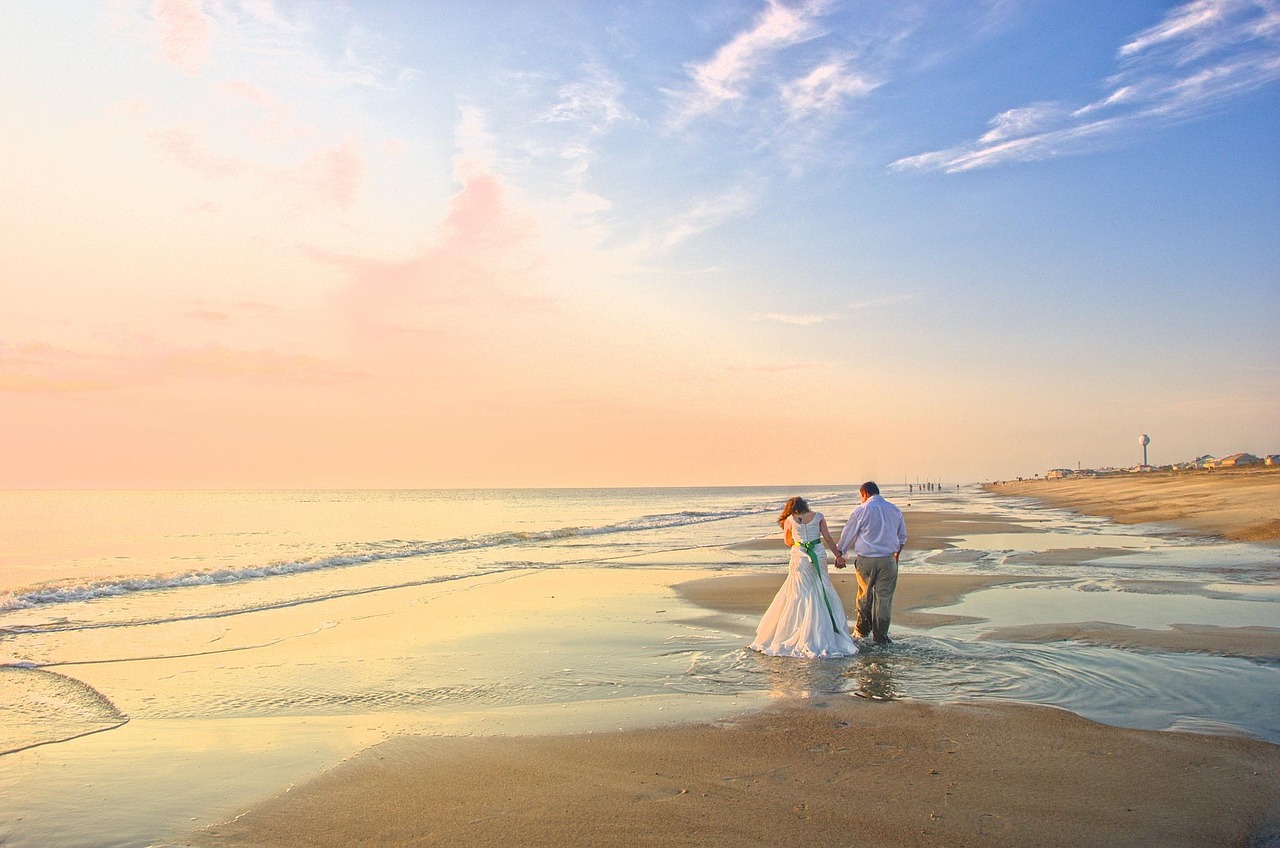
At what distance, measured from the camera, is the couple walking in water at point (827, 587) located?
1017 cm

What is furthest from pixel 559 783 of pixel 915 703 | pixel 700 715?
pixel 915 703

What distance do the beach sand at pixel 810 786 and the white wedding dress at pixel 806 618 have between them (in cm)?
252

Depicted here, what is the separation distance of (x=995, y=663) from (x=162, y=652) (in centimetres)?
1201

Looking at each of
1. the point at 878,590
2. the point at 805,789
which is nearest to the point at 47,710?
the point at 805,789

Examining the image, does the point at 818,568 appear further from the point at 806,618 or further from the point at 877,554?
the point at 877,554

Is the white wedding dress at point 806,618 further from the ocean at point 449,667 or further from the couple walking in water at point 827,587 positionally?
the ocean at point 449,667

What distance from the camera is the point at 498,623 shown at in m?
13.6

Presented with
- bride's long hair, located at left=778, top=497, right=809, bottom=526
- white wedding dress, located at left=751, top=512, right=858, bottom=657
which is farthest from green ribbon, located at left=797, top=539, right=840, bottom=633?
bride's long hair, located at left=778, top=497, right=809, bottom=526

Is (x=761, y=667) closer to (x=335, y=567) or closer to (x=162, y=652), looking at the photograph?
(x=162, y=652)

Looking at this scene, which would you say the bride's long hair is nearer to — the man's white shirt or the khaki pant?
the man's white shirt

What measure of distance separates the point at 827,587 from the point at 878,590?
32.9 inches

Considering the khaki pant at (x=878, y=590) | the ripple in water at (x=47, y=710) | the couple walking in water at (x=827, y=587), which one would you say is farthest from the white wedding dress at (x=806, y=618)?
the ripple in water at (x=47, y=710)

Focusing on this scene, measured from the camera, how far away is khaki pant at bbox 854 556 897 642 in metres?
10.6

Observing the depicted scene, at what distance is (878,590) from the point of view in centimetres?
1070
